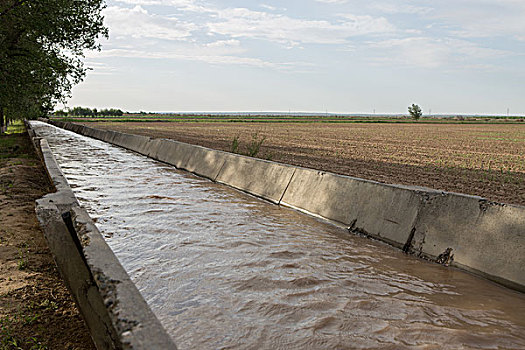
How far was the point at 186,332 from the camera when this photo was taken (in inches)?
126

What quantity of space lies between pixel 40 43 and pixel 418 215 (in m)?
21.4

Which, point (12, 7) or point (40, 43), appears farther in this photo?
point (40, 43)

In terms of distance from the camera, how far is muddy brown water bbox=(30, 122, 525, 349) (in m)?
3.23

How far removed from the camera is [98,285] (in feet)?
9.37

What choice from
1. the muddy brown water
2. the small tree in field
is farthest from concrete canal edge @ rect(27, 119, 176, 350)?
the small tree in field

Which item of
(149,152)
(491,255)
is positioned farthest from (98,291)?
(149,152)

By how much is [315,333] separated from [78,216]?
2.82 metres

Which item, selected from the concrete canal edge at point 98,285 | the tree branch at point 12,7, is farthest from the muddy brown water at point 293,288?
the tree branch at point 12,7

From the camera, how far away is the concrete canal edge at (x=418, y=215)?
4.18 metres

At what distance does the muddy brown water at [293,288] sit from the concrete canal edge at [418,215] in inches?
7.7

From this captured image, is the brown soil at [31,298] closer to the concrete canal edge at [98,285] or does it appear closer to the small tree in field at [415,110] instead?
the concrete canal edge at [98,285]

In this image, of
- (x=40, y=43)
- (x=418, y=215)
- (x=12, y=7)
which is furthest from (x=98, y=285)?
(x=40, y=43)

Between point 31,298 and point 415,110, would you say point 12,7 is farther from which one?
point 415,110

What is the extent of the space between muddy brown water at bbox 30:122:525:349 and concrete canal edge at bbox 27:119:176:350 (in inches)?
23.9
